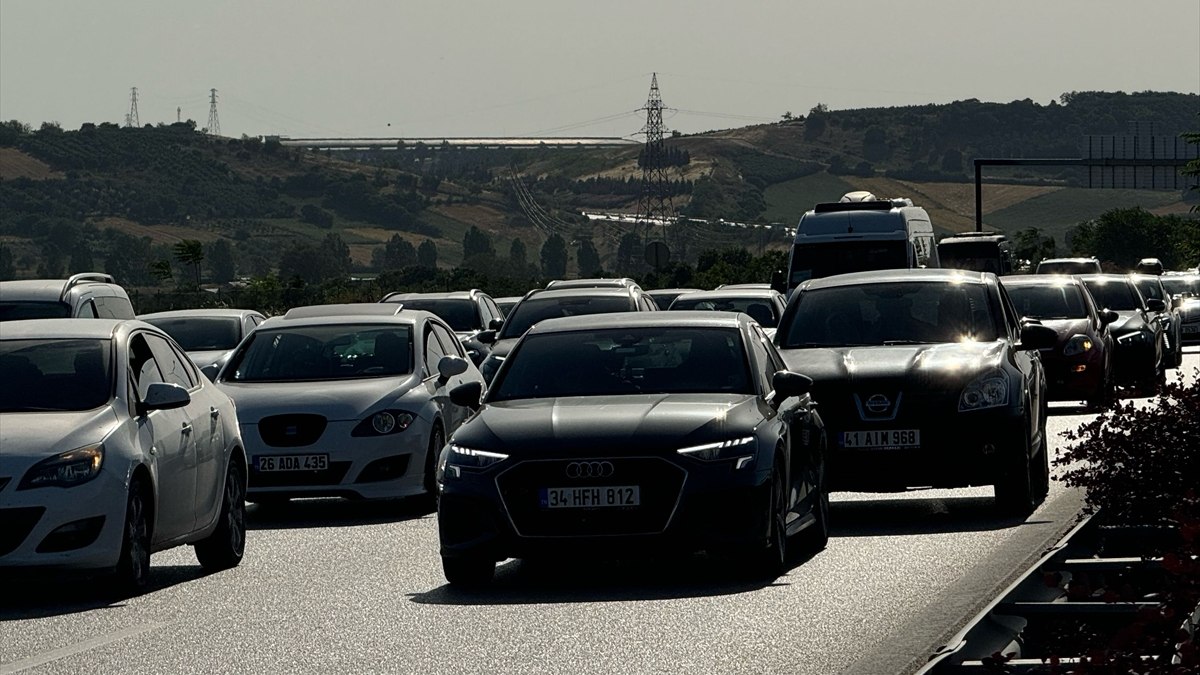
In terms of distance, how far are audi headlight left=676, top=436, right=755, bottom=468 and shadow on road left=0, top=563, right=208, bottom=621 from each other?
2.95 meters

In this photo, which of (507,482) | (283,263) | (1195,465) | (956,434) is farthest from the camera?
(283,263)

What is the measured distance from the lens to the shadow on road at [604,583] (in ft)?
36.4

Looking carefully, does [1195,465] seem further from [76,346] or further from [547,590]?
[76,346]

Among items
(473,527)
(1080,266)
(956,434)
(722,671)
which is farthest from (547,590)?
(1080,266)

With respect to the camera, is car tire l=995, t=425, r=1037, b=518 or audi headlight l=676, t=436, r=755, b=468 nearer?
audi headlight l=676, t=436, r=755, b=468

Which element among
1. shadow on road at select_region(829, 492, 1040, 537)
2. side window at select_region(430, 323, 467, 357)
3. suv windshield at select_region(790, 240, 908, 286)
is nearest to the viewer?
shadow on road at select_region(829, 492, 1040, 537)

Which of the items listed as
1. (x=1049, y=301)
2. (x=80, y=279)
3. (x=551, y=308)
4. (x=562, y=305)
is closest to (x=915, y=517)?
(x=80, y=279)

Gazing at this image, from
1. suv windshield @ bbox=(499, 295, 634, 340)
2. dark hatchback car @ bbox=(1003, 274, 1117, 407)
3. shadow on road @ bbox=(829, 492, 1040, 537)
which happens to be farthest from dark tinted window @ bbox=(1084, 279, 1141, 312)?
shadow on road @ bbox=(829, 492, 1040, 537)

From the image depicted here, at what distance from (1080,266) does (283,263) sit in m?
124

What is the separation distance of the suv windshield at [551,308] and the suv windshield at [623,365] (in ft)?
41.5

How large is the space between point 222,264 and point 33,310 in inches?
6356

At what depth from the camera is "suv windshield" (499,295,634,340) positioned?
26109 millimetres

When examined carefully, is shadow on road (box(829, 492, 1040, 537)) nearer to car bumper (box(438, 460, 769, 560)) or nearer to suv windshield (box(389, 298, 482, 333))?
car bumper (box(438, 460, 769, 560))

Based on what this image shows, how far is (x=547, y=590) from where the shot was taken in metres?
11.5
